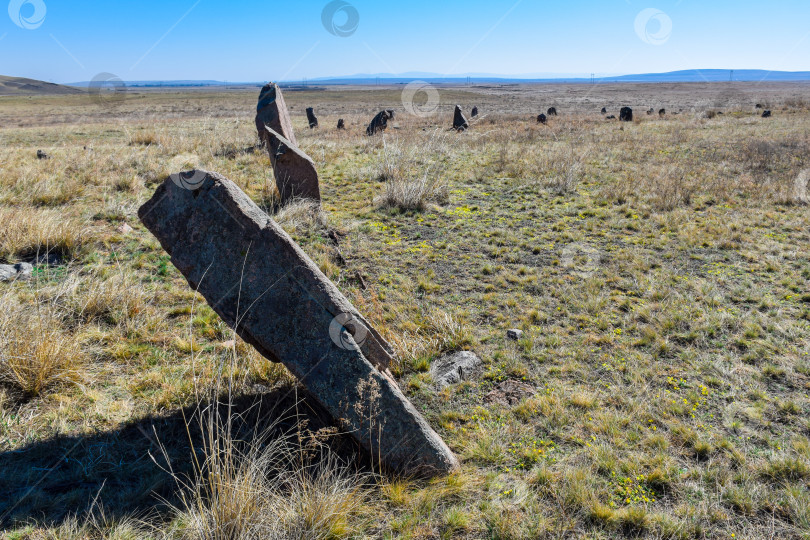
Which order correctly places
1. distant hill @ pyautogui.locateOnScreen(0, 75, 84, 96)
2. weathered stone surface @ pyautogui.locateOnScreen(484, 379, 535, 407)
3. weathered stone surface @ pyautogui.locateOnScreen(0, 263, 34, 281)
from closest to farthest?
weathered stone surface @ pyautogui.locateOnScreen(484, 379, 535, 407), weathered stone surface @ pyautogui.locateOnScreen(0, 263, 34, 281), distant hill @ pyautogui.locateOnScreen(0, 75, 84, 96)

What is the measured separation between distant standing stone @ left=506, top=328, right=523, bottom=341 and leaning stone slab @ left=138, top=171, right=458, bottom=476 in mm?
1761

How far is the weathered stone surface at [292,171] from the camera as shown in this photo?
773 centimetres

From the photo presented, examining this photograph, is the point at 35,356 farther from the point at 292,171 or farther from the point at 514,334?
the point at 292,171

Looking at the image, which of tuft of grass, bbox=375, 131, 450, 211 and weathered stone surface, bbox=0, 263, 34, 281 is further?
tuft of grass, bbox=375, 131, 450, 211

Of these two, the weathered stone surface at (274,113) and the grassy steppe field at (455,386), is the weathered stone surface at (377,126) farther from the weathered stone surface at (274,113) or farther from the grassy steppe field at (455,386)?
the grassy steppe field at (455,386)

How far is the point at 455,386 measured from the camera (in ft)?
12.3

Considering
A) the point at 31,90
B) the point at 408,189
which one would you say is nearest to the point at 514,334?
the point at 408,189

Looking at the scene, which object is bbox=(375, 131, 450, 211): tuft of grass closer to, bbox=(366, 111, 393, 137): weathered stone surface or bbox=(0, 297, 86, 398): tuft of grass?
bbox=(0, 297, 86, 398): tuft of grass

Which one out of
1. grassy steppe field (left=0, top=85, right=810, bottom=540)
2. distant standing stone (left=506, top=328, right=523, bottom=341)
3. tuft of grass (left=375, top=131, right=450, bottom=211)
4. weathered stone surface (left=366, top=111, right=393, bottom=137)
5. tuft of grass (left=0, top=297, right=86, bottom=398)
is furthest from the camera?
weathered stone surface (left=366, top=111, right=393, bottom=137)

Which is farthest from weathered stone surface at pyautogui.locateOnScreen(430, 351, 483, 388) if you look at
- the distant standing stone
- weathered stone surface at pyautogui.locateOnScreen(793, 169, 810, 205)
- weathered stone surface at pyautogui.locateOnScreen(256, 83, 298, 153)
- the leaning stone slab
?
weathered stone surface at pyautogui.locateOnScreen(793, 169, 810, 205)

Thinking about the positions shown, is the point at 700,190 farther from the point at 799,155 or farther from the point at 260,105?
the point at 260,105

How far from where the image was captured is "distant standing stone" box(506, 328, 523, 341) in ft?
14.6

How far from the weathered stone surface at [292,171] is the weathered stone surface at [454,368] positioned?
475 cm

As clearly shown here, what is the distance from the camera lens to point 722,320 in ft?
15.2
